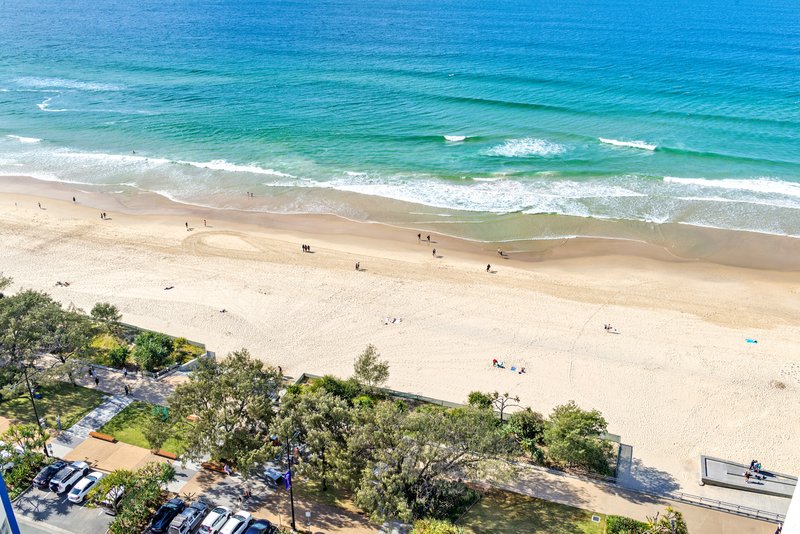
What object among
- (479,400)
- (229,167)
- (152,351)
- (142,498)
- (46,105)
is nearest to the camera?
(142,498)

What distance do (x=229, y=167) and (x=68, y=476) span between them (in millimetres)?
46977

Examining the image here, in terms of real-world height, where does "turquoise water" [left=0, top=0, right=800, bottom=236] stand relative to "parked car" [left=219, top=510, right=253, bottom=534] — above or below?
above

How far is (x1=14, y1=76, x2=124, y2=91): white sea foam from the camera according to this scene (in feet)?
308

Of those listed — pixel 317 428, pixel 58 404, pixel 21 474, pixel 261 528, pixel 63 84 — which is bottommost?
pixel 21 474

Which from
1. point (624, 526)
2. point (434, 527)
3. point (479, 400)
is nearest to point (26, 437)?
point (434, 527)

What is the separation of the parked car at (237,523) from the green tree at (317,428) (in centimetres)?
284

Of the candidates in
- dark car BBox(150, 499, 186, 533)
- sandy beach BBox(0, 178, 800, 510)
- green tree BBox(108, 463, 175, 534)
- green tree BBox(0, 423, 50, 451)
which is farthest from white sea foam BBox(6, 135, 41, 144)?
dark car BBox(150, 499, 186, 533)

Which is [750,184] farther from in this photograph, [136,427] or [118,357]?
[136,427]

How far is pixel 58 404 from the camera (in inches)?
1278

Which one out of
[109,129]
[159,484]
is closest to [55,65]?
[109,129]

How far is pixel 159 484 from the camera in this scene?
25.5 metres

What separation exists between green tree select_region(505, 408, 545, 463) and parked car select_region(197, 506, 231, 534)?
1351 cm

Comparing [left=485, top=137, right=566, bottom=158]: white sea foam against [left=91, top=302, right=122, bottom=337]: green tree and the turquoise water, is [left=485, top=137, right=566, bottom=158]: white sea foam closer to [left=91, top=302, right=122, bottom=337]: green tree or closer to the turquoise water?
the turquoise water

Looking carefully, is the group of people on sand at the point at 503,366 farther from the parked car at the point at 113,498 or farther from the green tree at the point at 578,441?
the parked car at the point at 113,498
